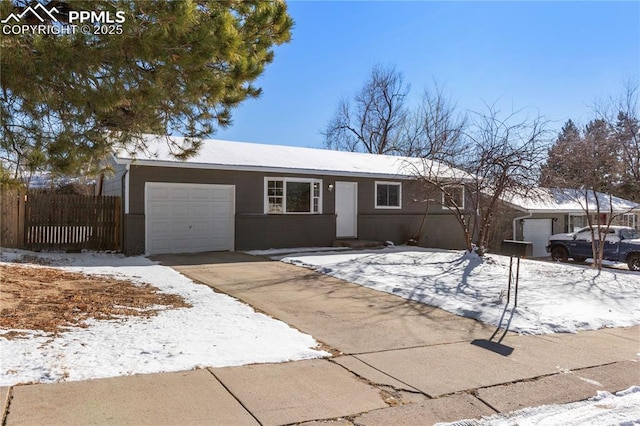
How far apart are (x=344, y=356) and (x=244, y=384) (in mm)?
1351

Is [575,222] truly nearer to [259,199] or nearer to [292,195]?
[292,195]

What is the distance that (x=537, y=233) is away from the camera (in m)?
25.7

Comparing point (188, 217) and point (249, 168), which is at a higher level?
point (249, 168)

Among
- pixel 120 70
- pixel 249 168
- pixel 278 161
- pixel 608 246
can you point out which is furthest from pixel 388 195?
pixel 120 70

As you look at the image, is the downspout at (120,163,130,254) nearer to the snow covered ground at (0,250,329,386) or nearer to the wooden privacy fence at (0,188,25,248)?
the wooden privacy fence at (0,188,25,248)

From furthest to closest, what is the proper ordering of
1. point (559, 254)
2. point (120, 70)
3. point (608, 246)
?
1. point (559, 254)
2. point (608, 246)
3. point (120, 70)

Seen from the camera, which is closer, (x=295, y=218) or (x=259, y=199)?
(x=259, y=199)

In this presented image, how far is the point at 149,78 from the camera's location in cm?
645

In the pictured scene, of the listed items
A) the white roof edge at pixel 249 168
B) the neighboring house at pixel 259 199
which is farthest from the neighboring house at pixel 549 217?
the white roof edge at pixel 249 168

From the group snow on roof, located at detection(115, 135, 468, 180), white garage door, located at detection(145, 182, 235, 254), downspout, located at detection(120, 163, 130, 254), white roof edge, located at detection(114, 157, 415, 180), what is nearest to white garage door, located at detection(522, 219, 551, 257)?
snow on roof, located at detection(115, 135, 468, 180)

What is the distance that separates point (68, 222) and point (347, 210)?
932 cm

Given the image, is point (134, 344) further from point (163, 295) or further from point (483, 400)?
point (483, 400)

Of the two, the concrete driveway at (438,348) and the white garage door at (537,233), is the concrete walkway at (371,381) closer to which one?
the concrete driveway at (438,348)

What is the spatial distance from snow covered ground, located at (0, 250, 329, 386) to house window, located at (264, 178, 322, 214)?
8.94 metres
